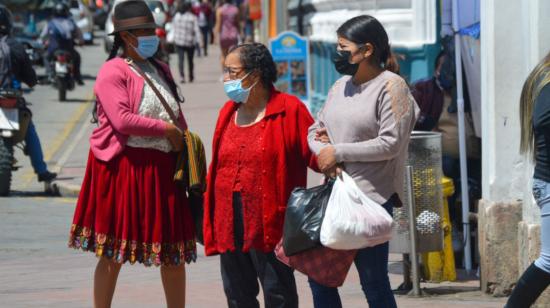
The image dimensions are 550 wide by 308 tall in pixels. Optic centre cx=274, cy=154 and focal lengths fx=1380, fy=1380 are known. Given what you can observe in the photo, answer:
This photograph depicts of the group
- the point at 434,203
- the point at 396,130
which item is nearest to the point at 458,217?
the point at 434,203

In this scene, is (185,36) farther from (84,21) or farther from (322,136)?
(322,136)

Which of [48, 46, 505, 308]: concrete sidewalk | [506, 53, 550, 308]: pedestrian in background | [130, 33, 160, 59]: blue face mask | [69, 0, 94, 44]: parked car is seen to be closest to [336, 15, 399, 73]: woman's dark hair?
[506, 53, 550, 308]: pedestrian in background

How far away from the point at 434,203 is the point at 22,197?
254 inches

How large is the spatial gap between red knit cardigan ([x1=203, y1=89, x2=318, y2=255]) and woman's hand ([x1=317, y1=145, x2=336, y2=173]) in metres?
0.32

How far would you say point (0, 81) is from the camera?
13.9 m

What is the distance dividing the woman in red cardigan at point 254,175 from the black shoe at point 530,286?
3.64 feet

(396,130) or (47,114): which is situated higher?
(396,130)

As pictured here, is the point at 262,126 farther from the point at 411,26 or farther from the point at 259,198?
the point at 411,26

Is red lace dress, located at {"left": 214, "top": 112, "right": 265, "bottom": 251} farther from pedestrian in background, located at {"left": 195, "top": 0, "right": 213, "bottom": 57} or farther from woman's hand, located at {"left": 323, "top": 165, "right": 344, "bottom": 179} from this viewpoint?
pedestrian in background, located at {"left": 195, "top": 0, "right": 213, "bottom": 57}

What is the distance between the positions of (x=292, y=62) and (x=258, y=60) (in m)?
13.6

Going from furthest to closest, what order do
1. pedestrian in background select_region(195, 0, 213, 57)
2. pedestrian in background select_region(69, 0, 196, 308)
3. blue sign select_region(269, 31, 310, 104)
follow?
pedestrian in background select_region(195, 0, 213, 57) → blue sign select_region(269, 31, 310, 104) → pedestrian in background select_region(69, 0, 196, 308)

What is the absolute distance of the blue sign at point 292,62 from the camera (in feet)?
64.3

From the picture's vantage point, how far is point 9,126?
45.5ft

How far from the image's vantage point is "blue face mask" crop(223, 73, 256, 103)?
640 centimetres
